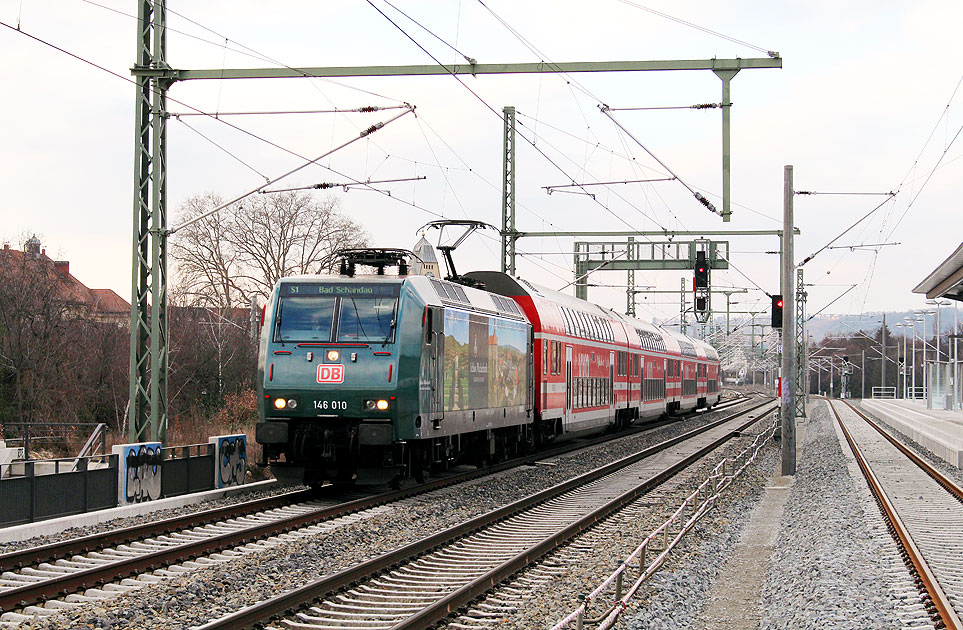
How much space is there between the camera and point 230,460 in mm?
17609

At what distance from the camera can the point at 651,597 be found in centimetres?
978

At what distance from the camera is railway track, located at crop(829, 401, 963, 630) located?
387 inches

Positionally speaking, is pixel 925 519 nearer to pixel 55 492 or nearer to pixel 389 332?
pixel 389 332

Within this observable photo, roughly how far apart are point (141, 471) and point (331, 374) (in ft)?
9.87

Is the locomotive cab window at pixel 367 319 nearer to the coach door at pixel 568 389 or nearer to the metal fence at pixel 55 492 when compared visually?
the metal fence at pixel 55 492

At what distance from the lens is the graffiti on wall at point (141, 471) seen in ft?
48.8

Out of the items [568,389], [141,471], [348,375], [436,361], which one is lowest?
[141,471]

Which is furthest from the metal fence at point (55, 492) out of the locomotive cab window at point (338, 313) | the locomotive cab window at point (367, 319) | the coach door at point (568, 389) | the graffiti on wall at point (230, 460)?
the coach door at point (568, 389)

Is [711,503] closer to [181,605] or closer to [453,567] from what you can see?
[453,567]

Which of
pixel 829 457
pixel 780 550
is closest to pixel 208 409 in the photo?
pixel 829 457

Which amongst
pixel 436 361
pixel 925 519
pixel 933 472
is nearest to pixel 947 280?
pixel 933 472

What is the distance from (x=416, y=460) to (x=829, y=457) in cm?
1551

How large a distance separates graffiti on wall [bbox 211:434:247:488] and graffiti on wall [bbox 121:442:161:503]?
1511 millimetres

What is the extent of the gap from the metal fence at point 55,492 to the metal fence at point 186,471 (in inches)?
41.6
